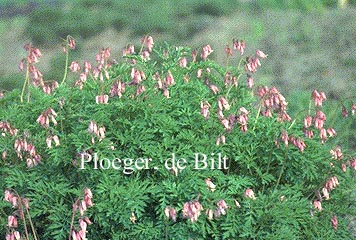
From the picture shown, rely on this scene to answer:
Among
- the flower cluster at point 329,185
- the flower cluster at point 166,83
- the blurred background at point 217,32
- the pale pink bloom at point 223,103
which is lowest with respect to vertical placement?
the flower cluster at point 329,185

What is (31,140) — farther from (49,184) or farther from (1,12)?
(1,12)

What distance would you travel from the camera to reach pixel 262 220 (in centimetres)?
498

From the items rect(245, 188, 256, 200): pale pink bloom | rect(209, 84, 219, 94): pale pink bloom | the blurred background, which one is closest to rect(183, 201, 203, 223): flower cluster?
rect(245, 188, 256, 200): pale pink bloom

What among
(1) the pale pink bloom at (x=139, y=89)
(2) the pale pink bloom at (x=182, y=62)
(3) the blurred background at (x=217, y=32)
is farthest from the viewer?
(3) the blurred background at (x=217, y=32)

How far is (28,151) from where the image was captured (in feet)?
16.3

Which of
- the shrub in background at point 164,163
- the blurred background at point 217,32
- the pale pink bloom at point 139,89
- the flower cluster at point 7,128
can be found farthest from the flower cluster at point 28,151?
the blurred background at point 217,32

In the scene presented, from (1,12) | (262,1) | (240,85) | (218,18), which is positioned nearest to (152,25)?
(218,18)

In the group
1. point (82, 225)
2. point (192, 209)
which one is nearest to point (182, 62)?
point (192, 209)

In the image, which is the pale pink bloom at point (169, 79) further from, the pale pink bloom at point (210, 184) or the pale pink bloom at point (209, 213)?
the pale pink bloom at point (209, 213)

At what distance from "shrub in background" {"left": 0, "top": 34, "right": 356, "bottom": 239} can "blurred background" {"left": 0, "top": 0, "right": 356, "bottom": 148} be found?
14.1 ft

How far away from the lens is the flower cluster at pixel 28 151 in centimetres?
485

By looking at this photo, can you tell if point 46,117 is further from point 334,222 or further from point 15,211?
point 334,222

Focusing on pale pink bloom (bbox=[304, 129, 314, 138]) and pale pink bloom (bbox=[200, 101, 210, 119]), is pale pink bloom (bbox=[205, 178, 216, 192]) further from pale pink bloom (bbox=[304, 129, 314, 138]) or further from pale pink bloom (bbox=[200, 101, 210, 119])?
pale pink bloom (bbox=[304, 129, 314, 138])

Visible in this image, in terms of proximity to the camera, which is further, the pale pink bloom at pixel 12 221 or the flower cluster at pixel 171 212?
the pale pink bloom at pixel 12 221
